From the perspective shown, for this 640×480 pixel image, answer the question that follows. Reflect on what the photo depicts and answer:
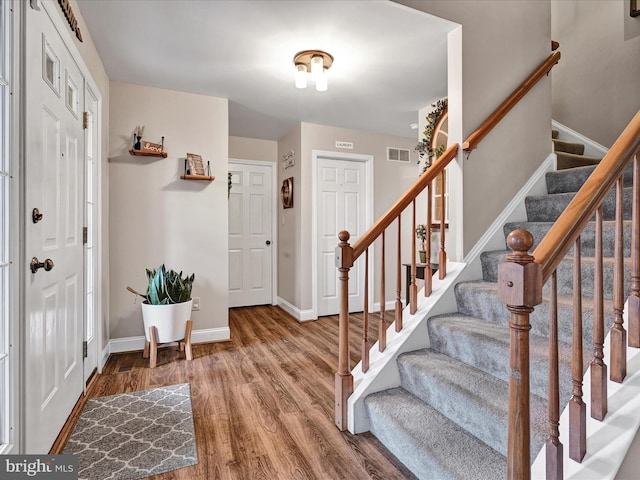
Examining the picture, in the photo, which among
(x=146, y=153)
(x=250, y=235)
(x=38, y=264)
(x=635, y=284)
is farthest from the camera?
(x=250, y=235)

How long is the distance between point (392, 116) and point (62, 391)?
3.81 meters

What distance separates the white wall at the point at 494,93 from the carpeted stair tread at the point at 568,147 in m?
0.62

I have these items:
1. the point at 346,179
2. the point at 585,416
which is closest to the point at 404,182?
the point at 346,179

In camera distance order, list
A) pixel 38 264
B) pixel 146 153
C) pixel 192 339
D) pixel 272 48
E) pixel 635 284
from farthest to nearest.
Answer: pixel 192 339 → pixel 146 153 → pixel 272 48 → pixel 38 264 → pixel 635 284

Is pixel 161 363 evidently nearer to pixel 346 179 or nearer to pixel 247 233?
pixel 247 233

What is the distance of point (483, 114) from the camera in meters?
2.32

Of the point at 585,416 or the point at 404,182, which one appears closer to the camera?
the point at 585,416

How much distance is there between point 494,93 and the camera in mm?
2359

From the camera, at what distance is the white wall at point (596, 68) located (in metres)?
2.96

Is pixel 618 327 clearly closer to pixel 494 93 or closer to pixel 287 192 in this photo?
pixel 494 93

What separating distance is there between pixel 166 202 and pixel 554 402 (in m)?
3.15

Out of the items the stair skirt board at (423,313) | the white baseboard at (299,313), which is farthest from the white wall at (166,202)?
the stair skirt board at (423,313)
